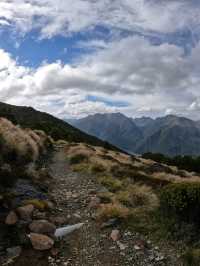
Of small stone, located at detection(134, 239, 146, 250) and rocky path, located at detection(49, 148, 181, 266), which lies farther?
small stone, located at detection(134, 239, 146, 250)

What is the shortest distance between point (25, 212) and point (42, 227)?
1038 millimetres

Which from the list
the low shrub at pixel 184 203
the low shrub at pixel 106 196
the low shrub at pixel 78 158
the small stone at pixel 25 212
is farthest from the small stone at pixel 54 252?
the low shrub at pixel 78 158

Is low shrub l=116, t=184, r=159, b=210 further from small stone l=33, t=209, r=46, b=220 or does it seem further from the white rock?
small stone l=33, t=209, r=46, b=220

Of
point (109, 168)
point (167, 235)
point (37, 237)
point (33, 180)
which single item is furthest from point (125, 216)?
point (109, 168)

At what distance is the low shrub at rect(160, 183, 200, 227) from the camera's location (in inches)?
462

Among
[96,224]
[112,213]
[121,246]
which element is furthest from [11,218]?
[112,213]

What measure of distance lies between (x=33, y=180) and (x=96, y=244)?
7061 millimetres

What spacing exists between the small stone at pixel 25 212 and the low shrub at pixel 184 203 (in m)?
4.68

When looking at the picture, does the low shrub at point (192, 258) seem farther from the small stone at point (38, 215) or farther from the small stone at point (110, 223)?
the small stone at point (38, 215)

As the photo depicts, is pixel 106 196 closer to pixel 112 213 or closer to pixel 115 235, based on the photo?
pixel 112 213

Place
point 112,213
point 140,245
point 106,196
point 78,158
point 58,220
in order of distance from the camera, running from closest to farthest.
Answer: point 140,245 → point 58,220 → point 112,213 → point 106,196 → point 78,158

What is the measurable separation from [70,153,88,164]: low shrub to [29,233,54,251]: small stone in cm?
1625

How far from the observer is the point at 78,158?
2827 cm

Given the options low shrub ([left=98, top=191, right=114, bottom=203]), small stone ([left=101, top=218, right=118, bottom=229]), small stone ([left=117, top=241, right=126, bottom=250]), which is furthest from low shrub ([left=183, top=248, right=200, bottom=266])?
low shrub ([left=98, top=191, right=114, bottom=203])
